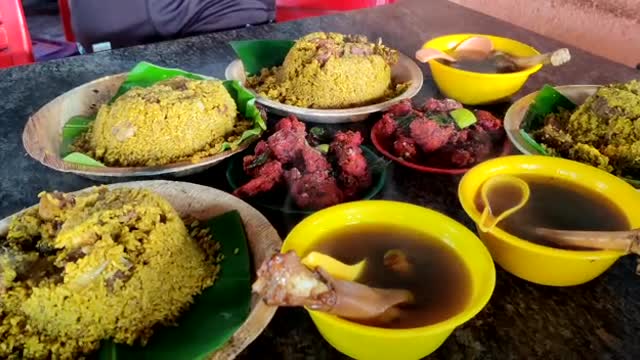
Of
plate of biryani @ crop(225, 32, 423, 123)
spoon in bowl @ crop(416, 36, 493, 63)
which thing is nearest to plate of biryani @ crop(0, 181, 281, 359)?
plate of biryani @ crop(225, 32, 423, 123)

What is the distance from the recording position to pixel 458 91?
5.48 feet

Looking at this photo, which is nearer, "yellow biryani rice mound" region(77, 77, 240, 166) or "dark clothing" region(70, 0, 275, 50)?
"yellow biryani rice mound" region(77, 77, 240, 166)

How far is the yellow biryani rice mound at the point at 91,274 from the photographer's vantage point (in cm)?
87

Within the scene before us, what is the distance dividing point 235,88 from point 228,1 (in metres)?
1.04

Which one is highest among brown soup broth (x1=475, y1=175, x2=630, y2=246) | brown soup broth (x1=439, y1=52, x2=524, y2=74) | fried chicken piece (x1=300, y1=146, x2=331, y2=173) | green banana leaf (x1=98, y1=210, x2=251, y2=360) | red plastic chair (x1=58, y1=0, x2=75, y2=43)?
brown soup broth (x1=439, y1=52, x2=524, y2=74)

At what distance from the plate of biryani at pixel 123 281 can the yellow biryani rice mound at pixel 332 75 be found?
2.07ft

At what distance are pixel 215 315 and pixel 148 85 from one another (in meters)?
0.90

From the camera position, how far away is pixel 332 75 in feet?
5.16

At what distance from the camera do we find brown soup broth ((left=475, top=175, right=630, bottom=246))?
105 centimetres

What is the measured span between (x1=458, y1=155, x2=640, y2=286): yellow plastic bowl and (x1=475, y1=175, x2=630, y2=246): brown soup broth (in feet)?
0.05

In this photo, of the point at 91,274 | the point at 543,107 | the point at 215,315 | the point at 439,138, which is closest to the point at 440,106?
the point at 439,138

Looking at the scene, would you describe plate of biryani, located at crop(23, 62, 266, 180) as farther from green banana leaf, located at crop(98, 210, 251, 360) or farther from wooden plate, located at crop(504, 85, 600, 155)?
wooden plate, located at crop(504, 85, 600, 155)

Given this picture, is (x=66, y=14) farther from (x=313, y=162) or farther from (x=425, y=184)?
(x=425, y=184)

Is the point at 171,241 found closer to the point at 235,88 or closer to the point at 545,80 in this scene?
the point at 235,88
